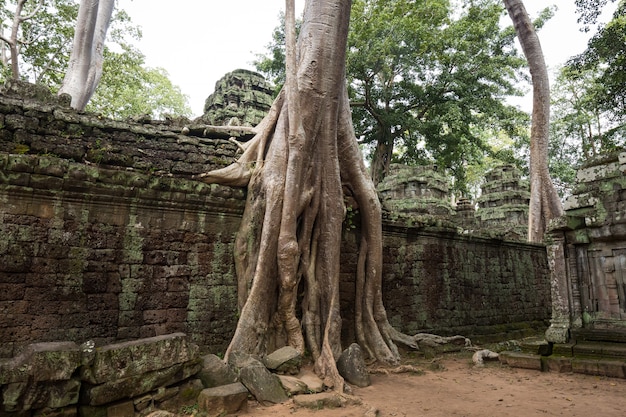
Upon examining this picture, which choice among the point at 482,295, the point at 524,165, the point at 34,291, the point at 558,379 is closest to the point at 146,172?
the point at 34,291

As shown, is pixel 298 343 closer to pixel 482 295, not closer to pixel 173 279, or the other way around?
pixel 173 279

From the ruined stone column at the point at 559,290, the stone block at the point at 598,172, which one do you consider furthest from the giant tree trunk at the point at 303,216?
the stone block at the point at 598,172

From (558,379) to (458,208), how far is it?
1139cm

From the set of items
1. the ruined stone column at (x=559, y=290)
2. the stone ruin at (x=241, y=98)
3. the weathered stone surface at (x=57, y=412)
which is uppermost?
the stone ruin at (x=241, y=98)

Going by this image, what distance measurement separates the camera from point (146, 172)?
16.3ft

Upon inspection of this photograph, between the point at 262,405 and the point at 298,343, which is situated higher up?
the point at 298,343

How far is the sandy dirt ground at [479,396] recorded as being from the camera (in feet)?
11.6

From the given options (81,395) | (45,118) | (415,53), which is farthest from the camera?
(415,53)

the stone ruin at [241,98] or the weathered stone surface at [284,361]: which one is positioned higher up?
the stone ruin at [241,98]

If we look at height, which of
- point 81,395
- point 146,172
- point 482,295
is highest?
point 146,172

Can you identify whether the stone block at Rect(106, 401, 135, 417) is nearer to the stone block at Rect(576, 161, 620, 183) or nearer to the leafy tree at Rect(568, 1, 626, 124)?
the stone block at Rect(576, 161, 620, 183)

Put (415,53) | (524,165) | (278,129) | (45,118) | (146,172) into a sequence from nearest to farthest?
(45,118) → (146,172) → (278,129) → (415,53) → (524,165)

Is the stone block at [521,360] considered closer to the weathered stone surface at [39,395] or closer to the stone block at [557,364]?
the stone block at [557,364]

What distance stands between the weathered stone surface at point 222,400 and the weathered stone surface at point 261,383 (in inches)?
9.6
